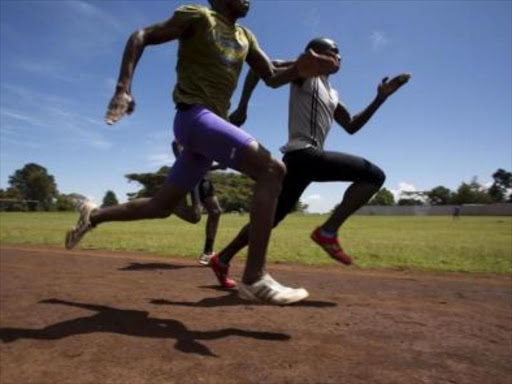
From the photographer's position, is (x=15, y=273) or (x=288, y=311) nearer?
(x=288, y=311)

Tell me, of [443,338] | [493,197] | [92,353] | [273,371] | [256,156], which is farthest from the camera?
[493,197]

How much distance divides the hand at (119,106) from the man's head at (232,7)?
1099 mm

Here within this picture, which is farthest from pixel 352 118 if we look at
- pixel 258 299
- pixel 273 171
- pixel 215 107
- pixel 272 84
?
pixel 258 299

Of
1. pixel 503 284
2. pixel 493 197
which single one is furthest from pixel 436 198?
Answer: pixel 503 284

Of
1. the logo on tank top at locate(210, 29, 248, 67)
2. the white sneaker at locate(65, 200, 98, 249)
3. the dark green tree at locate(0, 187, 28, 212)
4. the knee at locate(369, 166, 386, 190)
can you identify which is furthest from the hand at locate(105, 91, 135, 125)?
the dark green tree at locate(0, 187, 28, 212)

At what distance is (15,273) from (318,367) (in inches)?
161

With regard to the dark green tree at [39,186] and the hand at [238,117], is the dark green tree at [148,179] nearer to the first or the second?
the dark green tree at [39,186]

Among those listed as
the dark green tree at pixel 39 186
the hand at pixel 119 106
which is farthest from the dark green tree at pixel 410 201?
the hand at pixel 119 106

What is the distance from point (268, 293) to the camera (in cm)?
328

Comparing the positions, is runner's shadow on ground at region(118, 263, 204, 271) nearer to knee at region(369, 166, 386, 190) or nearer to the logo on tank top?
knee at region(369, 166, 386, 190)

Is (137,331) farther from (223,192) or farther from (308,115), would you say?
(223,192)

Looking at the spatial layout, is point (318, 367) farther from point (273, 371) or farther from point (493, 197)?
point (493, 197)

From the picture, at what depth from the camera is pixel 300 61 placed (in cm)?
333

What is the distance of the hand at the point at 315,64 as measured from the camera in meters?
3.24
